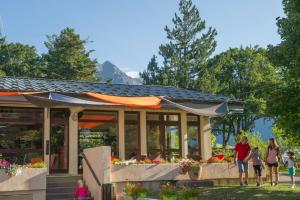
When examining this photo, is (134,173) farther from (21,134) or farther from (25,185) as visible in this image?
(21,134)

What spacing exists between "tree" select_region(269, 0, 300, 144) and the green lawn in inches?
64.1

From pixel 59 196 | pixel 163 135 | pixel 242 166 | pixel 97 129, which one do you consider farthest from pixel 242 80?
pixel 59 196

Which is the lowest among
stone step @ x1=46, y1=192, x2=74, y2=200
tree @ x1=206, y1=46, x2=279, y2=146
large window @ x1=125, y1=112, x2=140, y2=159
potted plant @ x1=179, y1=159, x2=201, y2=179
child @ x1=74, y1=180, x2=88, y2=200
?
stone step @ x1=46, y1=192, x2=74, y2=200

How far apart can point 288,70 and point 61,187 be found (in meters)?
7.75

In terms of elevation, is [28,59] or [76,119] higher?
[28,59]

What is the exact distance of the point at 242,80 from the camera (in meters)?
51.9

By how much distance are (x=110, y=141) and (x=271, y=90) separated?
7.11m

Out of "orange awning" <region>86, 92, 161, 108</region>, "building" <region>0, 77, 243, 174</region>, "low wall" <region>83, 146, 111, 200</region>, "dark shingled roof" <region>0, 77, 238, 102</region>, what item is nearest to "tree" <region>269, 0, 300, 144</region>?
"building" <region>0, 77, 243, 174</region>

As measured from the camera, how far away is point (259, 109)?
4919 centimetres

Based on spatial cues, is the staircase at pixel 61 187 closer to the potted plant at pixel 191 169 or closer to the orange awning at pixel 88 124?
the orange awning at pixel 88 124

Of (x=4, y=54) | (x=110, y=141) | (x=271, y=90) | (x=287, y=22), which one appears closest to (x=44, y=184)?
(x=110, y=141)

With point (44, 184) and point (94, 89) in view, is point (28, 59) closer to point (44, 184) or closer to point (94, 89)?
point (94, 89)

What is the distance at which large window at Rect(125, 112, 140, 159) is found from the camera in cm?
1773

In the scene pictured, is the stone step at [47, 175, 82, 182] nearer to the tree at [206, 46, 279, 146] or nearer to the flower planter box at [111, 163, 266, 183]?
the flower planter box at [111, 163, 266, 183]
